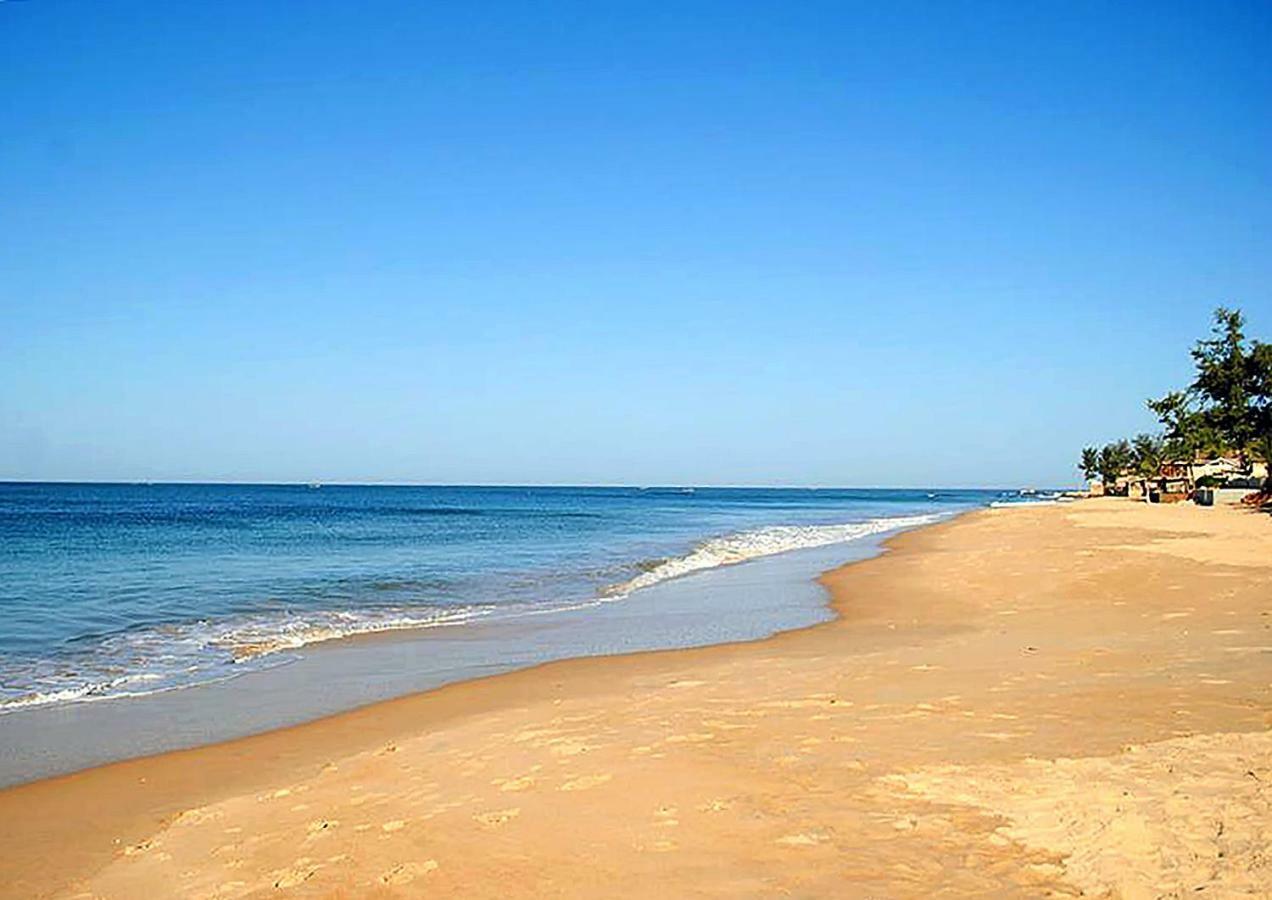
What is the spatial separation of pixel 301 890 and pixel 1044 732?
225 inches

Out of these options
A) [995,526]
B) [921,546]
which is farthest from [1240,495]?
[921,546]

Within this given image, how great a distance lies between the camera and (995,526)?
1778 inches

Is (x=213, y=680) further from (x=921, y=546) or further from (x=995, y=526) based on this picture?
(x=995, y=526)

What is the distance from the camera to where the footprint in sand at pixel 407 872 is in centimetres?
545

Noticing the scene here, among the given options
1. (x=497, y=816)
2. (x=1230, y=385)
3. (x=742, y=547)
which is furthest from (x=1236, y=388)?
(x=497, y=816)

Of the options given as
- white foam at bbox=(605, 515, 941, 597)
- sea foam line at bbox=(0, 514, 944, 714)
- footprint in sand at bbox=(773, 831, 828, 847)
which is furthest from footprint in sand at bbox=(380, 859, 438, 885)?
white foam at bbox=(605, 515, 941, 597)

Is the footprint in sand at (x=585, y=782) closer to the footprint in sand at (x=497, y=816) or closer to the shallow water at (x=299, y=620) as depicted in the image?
the footprint in sand at (x=497, y=816)

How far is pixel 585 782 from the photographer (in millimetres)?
7074

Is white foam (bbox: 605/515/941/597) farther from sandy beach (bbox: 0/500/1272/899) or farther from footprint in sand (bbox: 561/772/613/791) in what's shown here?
footprint in sand (bbox: 561/772/613/791)

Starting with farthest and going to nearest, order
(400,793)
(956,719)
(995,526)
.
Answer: (995,526), (956,719), (400,793)

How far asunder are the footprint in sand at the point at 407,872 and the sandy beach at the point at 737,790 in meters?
0.02

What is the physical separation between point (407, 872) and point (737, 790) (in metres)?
2.33

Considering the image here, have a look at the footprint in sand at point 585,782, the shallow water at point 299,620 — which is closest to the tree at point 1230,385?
the shallow water at point 299,620

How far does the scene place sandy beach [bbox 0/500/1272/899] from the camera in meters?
5.23
